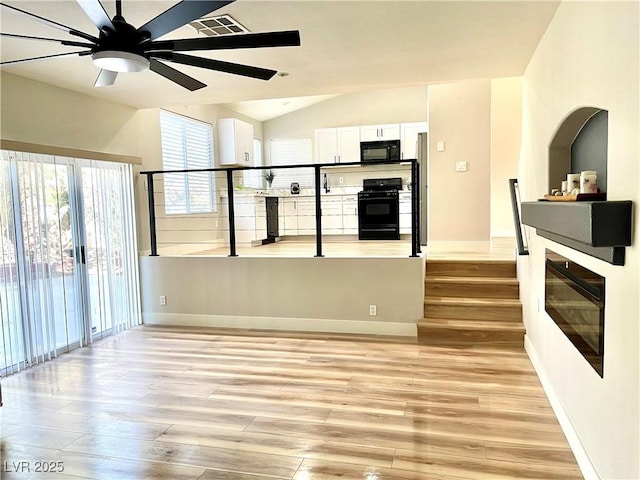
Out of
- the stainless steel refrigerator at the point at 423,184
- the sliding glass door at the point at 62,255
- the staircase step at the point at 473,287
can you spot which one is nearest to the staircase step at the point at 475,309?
the staircase step at the point at 473,287

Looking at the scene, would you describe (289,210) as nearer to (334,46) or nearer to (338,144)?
(338,144)

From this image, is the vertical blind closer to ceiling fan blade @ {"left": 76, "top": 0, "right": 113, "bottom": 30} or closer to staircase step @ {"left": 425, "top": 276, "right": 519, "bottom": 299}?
staircase step @ {"left": 425, "top": 276, "right": 519, "bottom": 299}

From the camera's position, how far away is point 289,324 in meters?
4.96

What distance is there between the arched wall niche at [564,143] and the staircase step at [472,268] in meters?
2.05

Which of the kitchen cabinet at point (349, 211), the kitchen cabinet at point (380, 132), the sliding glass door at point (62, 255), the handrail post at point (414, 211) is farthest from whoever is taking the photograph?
the kitchen cabinet at point (380, 132)

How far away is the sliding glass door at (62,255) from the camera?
3.74 m

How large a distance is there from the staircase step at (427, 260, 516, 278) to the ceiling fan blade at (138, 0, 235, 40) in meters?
3.87

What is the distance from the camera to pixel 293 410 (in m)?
2.99

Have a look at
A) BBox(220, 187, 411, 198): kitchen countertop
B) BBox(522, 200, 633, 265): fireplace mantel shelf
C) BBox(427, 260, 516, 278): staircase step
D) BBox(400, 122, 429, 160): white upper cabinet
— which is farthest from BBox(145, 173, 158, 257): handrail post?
BBox(400, 122, 429, 160): white upper cabinet

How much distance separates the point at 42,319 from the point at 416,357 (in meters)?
3.38

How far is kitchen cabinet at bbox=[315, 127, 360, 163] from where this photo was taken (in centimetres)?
878

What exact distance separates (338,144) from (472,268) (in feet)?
15.4

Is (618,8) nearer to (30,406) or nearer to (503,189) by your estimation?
(30,406)

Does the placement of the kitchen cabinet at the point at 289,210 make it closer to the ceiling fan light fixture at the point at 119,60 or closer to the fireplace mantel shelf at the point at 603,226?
the ceiling fan light fixture at the point at 119,60
